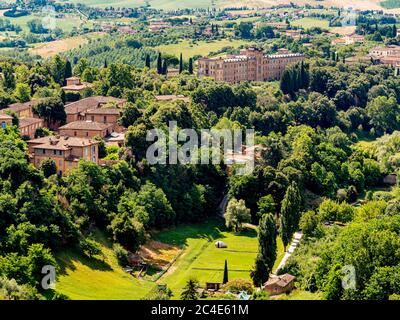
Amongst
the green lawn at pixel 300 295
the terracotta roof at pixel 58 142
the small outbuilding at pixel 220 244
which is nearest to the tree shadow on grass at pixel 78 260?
the small outbuilding at pixel 220 244

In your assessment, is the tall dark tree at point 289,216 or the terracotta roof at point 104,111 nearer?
the tall dark tree at point 289,216

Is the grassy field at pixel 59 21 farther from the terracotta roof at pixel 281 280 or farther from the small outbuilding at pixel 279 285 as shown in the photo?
the small outbuilding at pixel 279 285

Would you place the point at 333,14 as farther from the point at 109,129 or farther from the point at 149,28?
the point at 109,129

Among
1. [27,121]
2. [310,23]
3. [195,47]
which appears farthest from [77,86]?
[310,23]

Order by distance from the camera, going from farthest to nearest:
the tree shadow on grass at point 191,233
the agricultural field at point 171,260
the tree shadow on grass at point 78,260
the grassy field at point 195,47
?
the grassy field at point 195,47
the tree shadow on grass at point 191,233
the tree shadow on grass at point 78,260
the agricultural field at point 171,260

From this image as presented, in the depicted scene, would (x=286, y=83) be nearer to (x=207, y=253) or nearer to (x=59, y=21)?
(x=207, y=253)

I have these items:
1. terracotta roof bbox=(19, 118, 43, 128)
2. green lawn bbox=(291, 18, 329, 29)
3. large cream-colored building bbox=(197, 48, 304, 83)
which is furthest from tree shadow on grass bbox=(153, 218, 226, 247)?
green lawn bbox=(291, 18, 329, 29)
